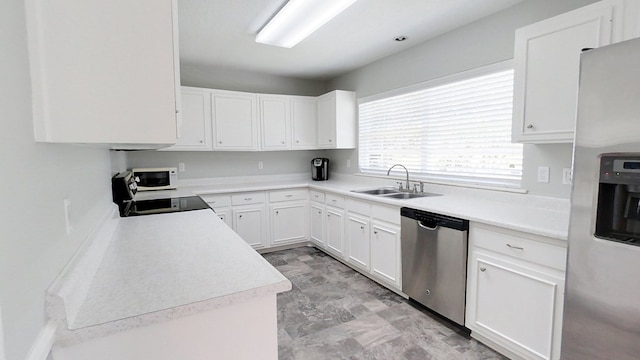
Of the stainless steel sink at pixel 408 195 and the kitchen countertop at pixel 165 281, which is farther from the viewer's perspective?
the stainless steel sink at pixel 408 195

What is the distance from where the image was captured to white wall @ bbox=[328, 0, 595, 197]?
7.18 feet

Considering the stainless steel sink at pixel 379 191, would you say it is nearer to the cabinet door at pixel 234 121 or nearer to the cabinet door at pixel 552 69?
the cabinet door at pixel 552 69

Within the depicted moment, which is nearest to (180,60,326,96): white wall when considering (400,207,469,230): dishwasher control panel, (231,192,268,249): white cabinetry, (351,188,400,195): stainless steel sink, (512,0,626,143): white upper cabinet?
(231,192,268,249): white cabinetry

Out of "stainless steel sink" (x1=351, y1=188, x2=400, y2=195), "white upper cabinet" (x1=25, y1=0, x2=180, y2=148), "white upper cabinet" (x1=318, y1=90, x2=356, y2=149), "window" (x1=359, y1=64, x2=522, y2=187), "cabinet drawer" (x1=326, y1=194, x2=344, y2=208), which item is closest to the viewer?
"white upper cabinet" (x1=25, y1=0, x2=180, y2=148)

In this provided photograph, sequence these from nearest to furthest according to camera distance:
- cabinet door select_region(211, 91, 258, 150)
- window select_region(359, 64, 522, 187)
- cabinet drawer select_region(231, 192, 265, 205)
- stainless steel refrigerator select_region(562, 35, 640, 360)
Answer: stainless steel refrigerator select_region(562, 35, 640, 360) → window select_region(359, 64, 522, 187) → cabinet drawer select_region(231, 192, 265, 205) → cabinet door select_region(211, 91, 258, 150)

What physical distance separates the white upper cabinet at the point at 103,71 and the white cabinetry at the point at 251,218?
2956mm

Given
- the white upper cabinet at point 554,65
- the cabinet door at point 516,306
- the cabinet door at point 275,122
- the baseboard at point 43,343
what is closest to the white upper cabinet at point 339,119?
the cabinet door at point 275,122

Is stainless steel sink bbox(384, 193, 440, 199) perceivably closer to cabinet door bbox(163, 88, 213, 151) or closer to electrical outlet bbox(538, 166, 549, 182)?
electrical outlet bbox(538, 166, 549, 182)

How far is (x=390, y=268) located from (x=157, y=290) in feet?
7.32

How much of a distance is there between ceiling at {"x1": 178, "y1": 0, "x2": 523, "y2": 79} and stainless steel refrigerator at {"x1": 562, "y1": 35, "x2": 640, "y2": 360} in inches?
55.2

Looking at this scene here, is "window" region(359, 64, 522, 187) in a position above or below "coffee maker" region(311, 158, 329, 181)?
above

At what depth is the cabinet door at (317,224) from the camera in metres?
3.99

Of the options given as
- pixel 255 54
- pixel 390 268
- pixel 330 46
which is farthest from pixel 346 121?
pixel 390 268

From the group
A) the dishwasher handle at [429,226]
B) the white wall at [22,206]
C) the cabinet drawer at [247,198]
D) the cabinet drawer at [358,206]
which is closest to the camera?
the white wall at [22,206]
